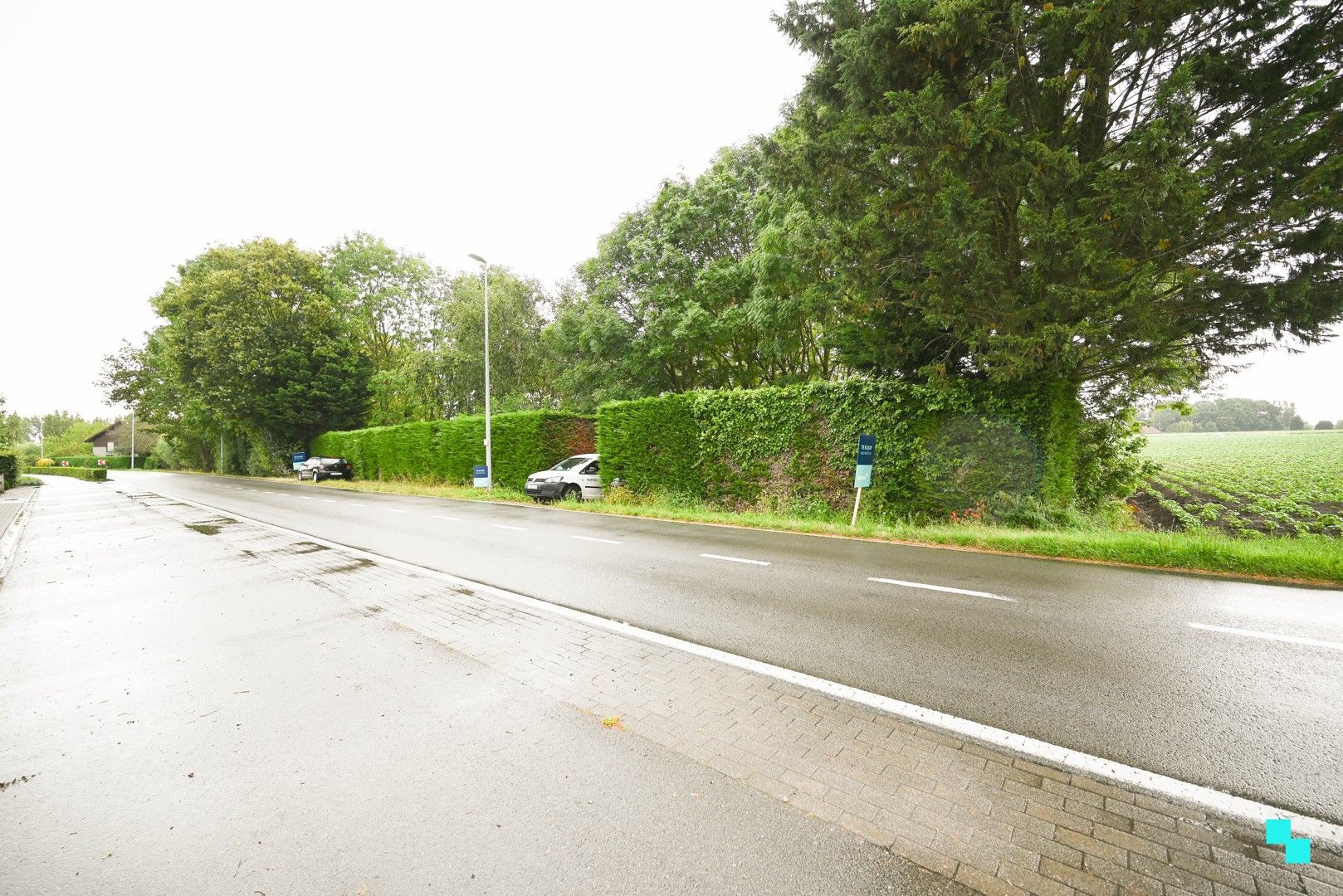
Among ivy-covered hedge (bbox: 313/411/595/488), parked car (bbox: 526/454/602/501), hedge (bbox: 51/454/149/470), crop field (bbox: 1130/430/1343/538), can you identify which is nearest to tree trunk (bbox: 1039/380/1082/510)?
crop field (bbox: 1130/430/1343/538)

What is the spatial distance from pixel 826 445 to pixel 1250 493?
11490mm

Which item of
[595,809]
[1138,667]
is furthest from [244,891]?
[1138,667]

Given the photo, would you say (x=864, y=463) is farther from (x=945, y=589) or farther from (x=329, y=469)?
(x=329, y=469)

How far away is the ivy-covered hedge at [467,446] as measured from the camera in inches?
752

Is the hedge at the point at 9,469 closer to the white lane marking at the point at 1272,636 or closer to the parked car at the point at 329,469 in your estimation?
the parked car at the point at 329,469

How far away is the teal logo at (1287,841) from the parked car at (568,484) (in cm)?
1505

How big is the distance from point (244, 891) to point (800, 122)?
40.3ft

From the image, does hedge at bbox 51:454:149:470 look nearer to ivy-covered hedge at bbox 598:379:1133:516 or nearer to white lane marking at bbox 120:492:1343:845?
ivy-covered hedge at bbox 598:379:1133:516

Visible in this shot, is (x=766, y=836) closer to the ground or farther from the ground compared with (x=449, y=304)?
closer to the ground

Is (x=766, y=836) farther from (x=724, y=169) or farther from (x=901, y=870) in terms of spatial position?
(x=724, y=169)

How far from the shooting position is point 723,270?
19031 mm

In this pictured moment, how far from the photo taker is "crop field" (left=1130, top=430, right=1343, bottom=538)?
1022 centimetres

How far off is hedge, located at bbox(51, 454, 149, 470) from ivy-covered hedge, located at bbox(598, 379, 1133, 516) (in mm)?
81082

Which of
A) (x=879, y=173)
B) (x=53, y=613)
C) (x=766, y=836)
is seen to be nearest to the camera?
(x=766, y=836)
